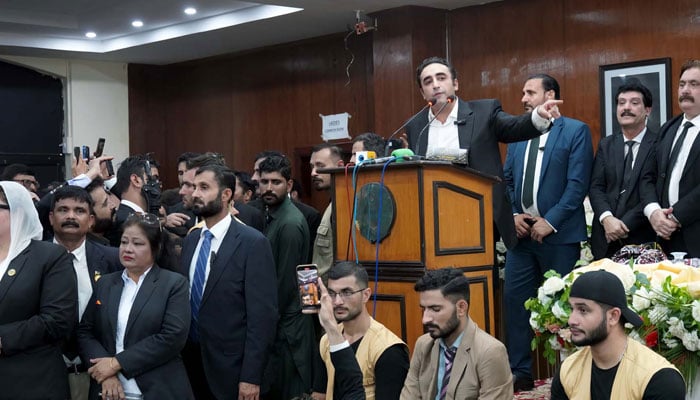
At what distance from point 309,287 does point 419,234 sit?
0.71 metres

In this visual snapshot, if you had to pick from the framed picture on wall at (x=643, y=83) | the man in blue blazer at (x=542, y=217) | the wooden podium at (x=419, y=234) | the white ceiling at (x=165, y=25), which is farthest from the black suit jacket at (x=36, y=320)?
the framed picture on wall at (x=643, y=83)

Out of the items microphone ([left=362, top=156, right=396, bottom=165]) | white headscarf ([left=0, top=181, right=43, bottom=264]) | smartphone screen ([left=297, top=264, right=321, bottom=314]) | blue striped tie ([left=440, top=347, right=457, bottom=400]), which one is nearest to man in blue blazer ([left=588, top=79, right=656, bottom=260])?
microphone ([left=362, top=156, right=396, bottom=165])

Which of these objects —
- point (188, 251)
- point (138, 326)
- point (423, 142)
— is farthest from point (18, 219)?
point (423, 142)

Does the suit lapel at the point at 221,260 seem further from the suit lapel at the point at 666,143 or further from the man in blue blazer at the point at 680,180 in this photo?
the suit lapel at the point at 666,143

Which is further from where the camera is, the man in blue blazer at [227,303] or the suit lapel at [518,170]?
the suit lapel at [518,170]

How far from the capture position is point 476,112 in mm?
4699

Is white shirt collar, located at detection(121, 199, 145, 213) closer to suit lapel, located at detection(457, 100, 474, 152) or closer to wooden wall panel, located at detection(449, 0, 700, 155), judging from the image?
suit lapel, located at detection(457, 100, 474, 152)

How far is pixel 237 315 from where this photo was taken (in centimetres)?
475

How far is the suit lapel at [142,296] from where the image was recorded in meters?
4.47

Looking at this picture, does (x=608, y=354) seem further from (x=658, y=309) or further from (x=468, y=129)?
(x=468, y=129)

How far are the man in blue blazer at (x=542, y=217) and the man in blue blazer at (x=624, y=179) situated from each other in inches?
4.0

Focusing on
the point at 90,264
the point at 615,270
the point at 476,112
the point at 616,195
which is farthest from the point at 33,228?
the point at 616,195

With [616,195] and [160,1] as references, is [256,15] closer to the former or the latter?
[160,1]

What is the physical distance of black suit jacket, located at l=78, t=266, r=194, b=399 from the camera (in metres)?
4.39
